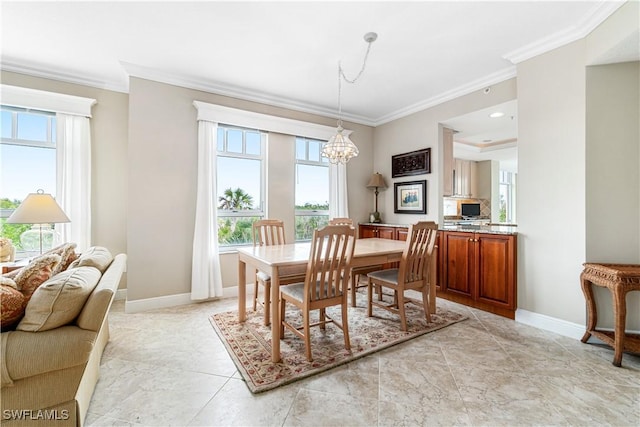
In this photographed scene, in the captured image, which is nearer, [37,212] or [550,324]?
[37,212]

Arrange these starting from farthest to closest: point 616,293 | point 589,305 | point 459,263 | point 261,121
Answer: point 261,121
point 459,263
point 589,305
point 616,293

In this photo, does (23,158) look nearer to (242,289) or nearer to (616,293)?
(242,289)

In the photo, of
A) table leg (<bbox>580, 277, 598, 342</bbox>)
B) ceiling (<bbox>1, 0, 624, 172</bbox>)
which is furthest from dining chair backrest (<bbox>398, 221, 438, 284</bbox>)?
ceiling (<bbox>1, 0, 624, 172</bbox>)

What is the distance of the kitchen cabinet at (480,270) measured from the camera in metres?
2.96

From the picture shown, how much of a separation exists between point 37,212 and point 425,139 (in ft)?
14.9

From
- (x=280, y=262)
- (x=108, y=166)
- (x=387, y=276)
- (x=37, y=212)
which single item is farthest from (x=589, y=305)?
(x=108, y=166)

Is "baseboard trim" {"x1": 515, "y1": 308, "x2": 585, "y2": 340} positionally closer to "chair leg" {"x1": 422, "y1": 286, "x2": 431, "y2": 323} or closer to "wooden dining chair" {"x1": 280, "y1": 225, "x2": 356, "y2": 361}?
"chair leg" {"x1": 422, "y1": 286, "x2": 431, "y2": 323}

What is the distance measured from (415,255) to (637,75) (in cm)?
246

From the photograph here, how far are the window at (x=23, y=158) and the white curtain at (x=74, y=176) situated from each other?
104 millimetres

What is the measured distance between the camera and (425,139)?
4.16 meters

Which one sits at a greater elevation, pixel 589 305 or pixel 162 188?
pixel 162 188

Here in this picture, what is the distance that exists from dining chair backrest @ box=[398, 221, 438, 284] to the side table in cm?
124

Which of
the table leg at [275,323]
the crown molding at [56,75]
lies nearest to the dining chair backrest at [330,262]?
the table leg at [275,323]

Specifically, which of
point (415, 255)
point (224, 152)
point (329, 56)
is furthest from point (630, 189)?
point (224, 152)
